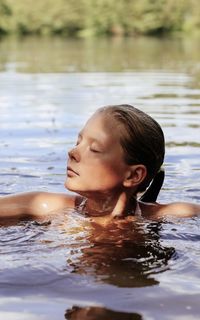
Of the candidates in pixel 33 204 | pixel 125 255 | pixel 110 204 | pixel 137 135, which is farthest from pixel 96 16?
pixel 125 255

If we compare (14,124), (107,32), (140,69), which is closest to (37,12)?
(107,32)

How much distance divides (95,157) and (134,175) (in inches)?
10.0

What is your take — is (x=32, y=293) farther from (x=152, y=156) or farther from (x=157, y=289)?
(x=152, y=156)

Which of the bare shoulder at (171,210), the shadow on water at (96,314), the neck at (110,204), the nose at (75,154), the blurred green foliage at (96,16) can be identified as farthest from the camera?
the blurred green foliage at (96,16)

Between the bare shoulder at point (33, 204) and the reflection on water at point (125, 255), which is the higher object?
the bare shoulder at point (33, 204)

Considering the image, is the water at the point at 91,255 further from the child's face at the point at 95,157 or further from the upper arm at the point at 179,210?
the child's face at the point at 95,157

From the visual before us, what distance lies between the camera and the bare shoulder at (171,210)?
402 cm

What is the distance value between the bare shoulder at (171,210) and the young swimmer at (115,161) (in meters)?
0.13

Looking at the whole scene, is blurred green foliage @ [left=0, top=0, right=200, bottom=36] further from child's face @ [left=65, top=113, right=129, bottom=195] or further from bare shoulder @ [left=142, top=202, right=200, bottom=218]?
child's face @ [left=65, top=113, right=129, bottom=195]

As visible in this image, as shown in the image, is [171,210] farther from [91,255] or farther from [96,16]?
[96,16]

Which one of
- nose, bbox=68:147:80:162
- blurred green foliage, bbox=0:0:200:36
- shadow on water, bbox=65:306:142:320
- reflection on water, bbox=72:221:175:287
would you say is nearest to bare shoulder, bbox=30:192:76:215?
reflection on water, bbox=72:221:175:287

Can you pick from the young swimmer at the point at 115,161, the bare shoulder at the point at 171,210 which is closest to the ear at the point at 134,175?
the young swimmer at the point at 115,161

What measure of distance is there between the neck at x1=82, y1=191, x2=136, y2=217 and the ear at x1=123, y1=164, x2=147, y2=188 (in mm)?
83

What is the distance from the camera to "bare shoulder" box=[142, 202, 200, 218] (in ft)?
13.2
